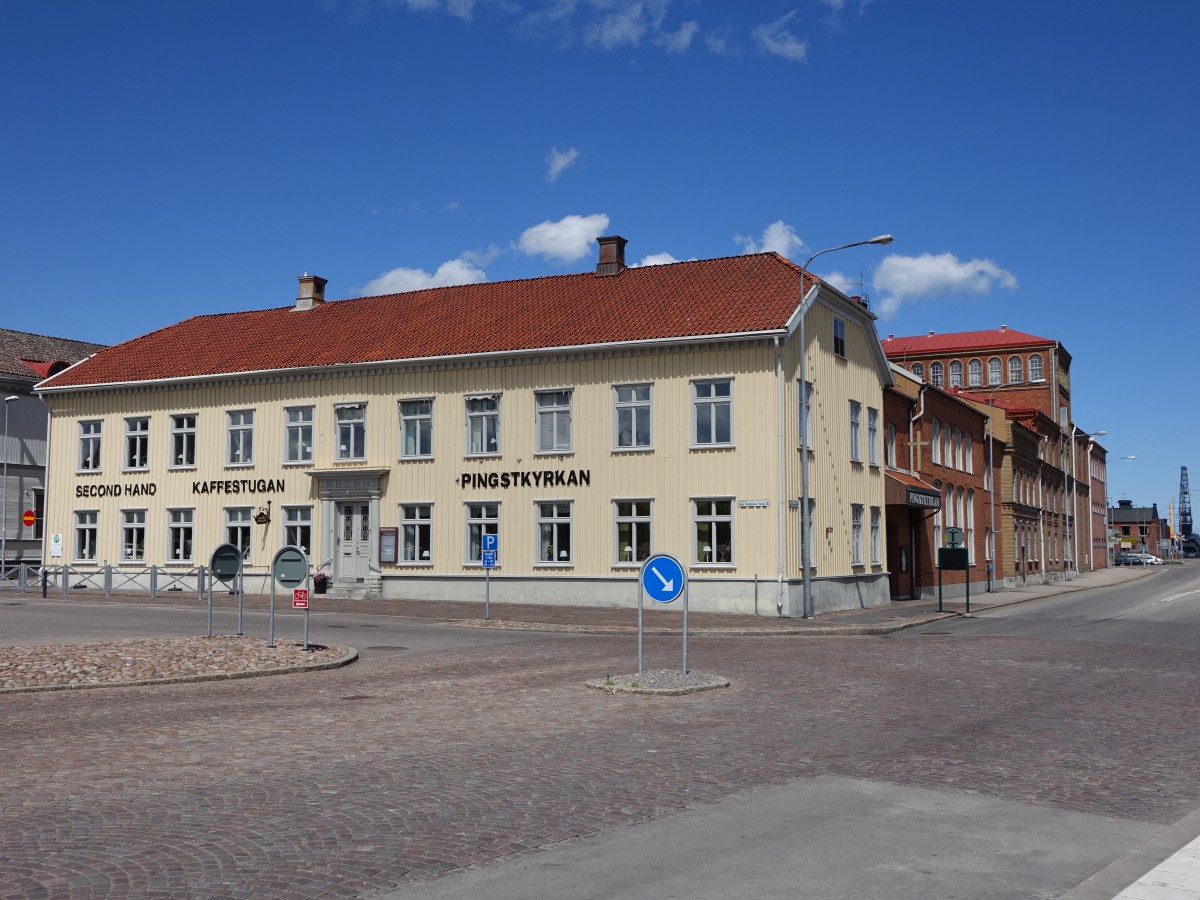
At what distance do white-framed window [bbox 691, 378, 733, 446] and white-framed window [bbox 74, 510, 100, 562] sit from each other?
21741mm

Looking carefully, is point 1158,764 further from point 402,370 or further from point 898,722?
point 402,370

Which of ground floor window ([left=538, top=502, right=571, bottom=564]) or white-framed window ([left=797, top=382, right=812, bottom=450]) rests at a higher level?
white-framed window ([left=797, top=382, right=812, bottom=450])

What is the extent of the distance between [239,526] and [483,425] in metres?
9.27

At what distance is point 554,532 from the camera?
33500mm

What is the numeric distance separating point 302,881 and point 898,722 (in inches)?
296

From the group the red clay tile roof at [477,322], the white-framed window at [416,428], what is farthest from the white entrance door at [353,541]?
the red clay tile roof at [477,322]

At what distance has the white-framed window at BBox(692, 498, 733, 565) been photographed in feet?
102

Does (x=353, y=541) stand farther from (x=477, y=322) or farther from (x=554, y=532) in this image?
(x=477, y=322)

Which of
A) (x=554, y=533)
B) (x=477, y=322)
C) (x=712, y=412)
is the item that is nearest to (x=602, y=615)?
(x=554, y=533)

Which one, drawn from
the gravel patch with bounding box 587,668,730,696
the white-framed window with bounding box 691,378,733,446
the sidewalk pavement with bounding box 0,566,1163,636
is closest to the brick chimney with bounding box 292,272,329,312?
the sidewalk pavement with bounding box 0,566,1163,636

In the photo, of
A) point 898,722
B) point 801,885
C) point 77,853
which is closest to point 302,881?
point 77,853

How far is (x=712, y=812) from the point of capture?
7926 millimetres

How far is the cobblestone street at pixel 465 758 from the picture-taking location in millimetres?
6777

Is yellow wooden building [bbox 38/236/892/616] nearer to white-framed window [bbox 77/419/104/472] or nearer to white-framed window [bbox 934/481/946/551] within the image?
white-framed window [bbox 77/419/104/472]
